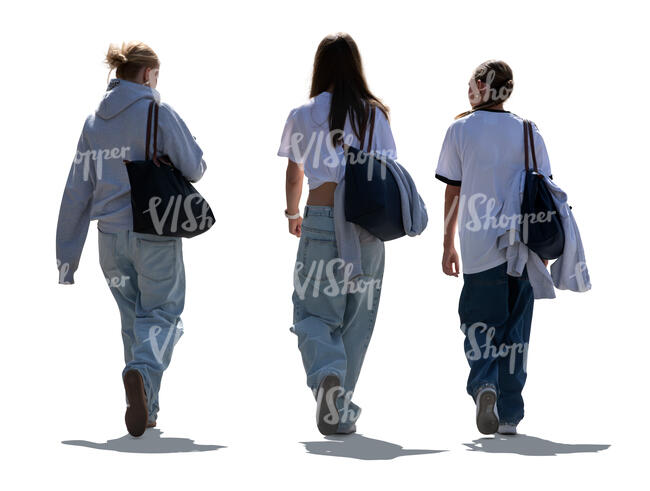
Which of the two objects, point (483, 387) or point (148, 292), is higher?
point (148, 292)

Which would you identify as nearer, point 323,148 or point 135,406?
point 135,406

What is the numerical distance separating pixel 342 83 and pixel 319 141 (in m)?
0.44

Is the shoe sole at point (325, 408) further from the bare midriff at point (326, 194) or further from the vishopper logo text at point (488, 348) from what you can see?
the bare midriff at point (326, 194)

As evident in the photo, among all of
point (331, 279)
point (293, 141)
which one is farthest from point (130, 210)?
point (331, 279)

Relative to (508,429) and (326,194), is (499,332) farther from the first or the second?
(326,194)

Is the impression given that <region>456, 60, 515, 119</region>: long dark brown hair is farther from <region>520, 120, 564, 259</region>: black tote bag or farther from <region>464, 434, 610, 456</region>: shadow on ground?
<region>464, 434, 610, 456</region>: shadow on ground

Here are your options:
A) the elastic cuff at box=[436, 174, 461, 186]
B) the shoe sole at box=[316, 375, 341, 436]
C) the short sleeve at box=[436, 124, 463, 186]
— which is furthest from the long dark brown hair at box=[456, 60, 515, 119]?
the shoe sole at box=[316, 375, 341, 436]

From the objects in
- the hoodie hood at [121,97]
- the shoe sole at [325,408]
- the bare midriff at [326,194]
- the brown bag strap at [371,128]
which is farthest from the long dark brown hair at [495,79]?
the hoodie hood at [121,97]

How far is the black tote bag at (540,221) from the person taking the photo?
8.78m

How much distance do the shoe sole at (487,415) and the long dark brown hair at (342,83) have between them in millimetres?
1988

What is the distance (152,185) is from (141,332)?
1.01 metres

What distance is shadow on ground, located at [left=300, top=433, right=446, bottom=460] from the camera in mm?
8148

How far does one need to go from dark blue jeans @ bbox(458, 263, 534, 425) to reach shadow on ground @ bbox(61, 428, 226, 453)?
1927mm

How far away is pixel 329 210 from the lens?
28.8 ft
